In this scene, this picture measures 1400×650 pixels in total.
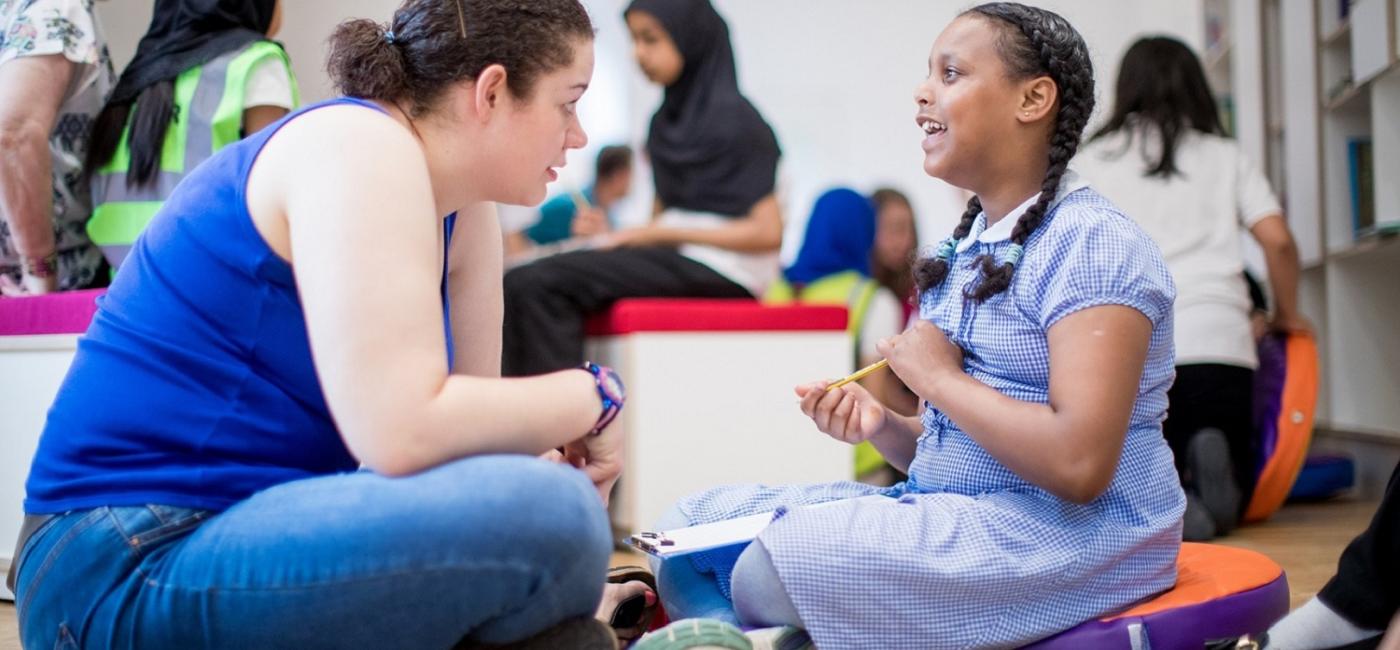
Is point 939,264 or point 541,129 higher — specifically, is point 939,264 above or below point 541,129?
below

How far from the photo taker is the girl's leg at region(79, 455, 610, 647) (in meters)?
0.89

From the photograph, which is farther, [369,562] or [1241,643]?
[1241,643]

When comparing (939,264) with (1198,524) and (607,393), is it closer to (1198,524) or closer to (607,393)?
Result: (607,393)

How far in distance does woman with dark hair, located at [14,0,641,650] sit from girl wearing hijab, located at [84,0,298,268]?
101 cm

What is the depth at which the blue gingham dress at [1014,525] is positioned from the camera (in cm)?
109

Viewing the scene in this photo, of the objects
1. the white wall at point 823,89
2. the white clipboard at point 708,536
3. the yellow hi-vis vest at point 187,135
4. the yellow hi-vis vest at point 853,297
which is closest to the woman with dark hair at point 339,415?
the white clipboard at point 708,536

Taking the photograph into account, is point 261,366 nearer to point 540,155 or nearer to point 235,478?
point 235,478

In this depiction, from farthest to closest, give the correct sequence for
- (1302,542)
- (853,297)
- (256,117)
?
(853,297) < (1302,542) < (256,117)

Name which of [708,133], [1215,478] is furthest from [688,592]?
[708,133]

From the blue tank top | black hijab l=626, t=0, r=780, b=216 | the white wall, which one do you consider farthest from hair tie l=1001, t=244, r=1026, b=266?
the white wall

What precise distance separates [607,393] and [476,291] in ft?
1.06

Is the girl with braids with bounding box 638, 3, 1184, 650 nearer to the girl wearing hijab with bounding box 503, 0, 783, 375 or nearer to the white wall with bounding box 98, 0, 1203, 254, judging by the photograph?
the girl wearing hijab with bounding box 503, 0, 783, 375

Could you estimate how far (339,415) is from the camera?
0.90m

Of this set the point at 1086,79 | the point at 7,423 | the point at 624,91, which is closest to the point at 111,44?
the point at 7,423
